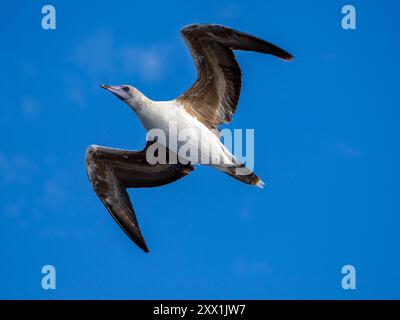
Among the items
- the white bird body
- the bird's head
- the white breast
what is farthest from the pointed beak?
the white breast

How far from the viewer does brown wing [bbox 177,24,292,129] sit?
17719mm

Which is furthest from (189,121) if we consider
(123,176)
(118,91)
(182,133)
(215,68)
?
(123,176)

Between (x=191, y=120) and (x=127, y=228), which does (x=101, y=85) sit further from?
(x=127, y=228)

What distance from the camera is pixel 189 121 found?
1819cm

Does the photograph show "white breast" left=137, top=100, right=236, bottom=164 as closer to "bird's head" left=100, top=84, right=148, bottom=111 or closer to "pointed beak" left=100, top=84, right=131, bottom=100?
"bird's head" left=100, top=84, right=148, bottom=111

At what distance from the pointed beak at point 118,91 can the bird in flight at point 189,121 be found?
0.02m

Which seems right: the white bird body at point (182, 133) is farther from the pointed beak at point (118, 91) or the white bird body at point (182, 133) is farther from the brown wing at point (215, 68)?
the brown wing at point (215, 68)

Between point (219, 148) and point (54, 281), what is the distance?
15.0ft

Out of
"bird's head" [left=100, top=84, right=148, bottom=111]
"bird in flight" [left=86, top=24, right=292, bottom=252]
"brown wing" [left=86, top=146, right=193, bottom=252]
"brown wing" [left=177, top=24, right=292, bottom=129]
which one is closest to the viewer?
"brown wing" [left=177, top=24, right=292, bottom=129]

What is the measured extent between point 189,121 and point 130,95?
55.5 inches

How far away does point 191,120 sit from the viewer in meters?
18.3

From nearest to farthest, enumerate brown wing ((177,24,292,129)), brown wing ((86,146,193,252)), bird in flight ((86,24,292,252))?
brown wing ((177,24,292,129)) → bird in flight ((86,24,292,252)) → brown wing ((86,146,193,252))

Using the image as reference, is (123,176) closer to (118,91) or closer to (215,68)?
(118,91)

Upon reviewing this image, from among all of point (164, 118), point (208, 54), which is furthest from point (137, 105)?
point (208, 54)
